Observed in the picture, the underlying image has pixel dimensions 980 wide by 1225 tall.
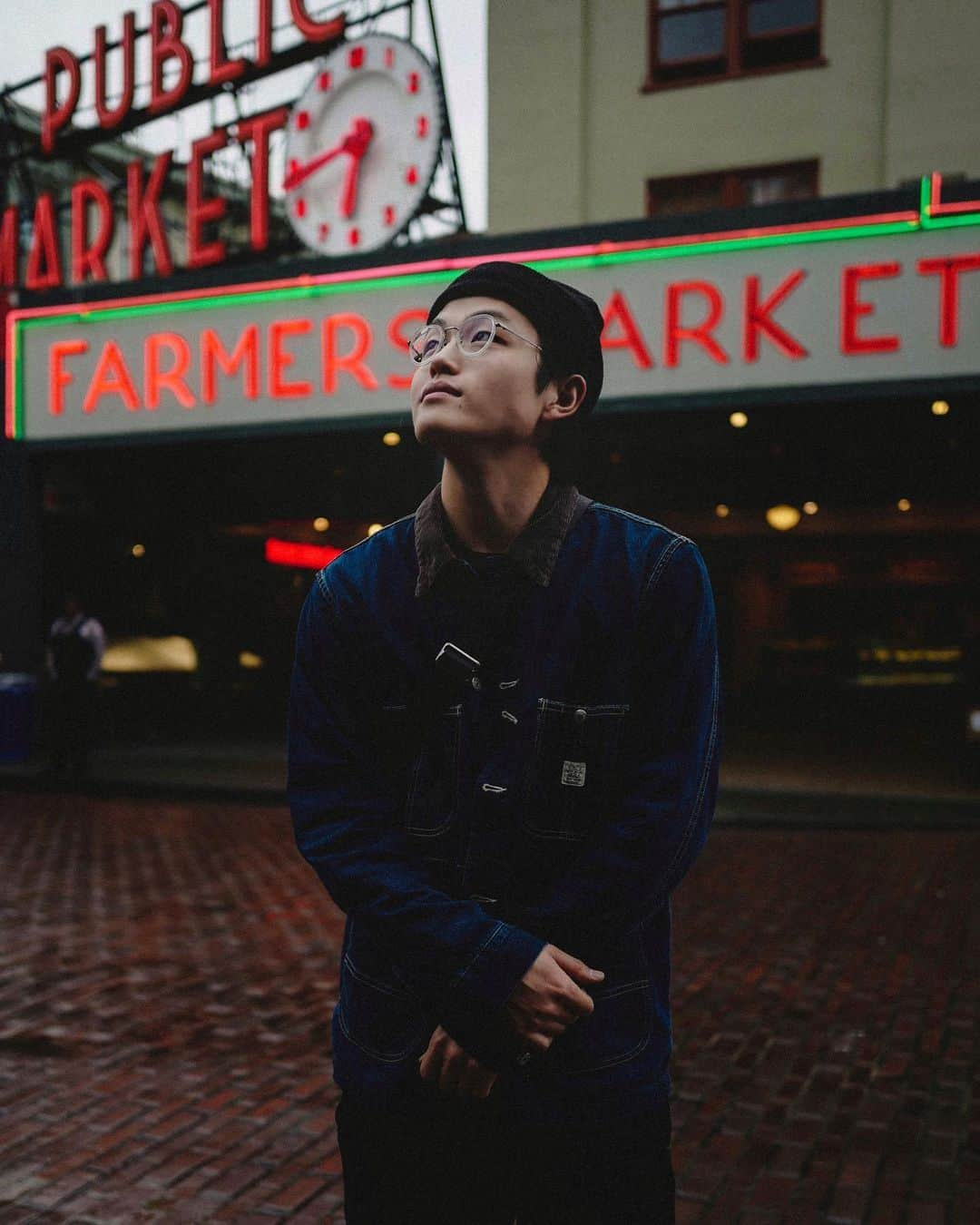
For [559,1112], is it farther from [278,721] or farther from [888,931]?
[278,721]

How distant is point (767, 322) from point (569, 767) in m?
10.4

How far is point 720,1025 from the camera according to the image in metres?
5.16

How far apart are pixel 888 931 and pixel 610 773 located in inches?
218

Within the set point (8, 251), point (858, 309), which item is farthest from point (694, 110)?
point (8, 251)

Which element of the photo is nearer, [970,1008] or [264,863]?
[970,1008]

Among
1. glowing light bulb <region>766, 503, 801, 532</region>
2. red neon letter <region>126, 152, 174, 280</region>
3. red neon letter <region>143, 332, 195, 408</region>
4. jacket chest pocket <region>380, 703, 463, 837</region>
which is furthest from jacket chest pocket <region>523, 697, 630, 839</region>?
glowing light bulb <region>766, 503, 801, 532</region>

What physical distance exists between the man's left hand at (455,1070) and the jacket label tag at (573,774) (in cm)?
41

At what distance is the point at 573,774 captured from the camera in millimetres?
1763

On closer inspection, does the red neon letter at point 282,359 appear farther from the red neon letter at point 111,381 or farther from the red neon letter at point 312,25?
the red neon letter at point 312,25

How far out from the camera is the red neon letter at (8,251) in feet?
52.1

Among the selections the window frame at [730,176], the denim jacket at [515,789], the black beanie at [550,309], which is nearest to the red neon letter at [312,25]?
the window frame at [730,176]

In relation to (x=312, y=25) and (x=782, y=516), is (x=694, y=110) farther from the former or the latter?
(x=312, y=25)

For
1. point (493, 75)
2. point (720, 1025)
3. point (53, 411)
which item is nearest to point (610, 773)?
point (720, 1025)

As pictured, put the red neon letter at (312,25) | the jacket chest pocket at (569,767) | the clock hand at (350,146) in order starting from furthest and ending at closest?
1. the red neon letter at (312,25)
2. the clock hand at (350,146)
3. the jacket chest pocket at (569,767)
